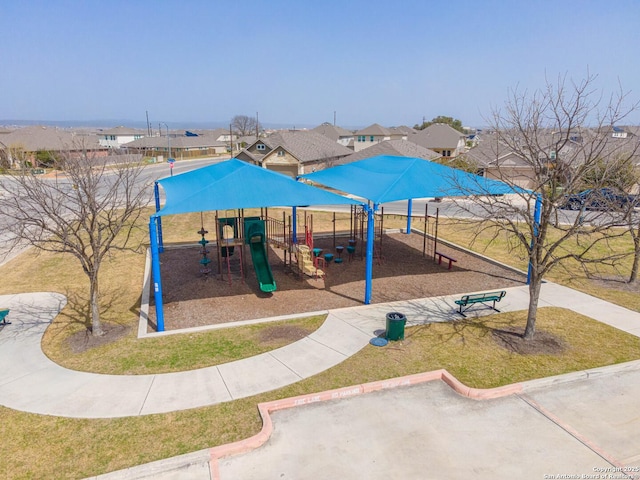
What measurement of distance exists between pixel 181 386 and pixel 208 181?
8.17 meters

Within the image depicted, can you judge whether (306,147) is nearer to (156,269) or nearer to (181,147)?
(156,269)

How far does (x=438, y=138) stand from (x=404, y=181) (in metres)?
53.0

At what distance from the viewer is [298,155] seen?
166 feet

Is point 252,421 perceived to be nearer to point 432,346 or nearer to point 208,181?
point 432,346

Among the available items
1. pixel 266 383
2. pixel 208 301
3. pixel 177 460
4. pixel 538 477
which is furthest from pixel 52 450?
pixel 538 477

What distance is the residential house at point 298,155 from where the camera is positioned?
166ft

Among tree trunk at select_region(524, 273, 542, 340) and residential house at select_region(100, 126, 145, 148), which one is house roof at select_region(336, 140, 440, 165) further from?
residential house at select_region(100, 126, 145, 148)

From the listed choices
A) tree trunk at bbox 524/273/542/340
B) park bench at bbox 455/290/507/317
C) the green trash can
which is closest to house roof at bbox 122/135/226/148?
park bench at bbox 455/290/507/317

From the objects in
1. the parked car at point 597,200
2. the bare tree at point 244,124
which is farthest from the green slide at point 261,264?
the bare tree at point 244,124

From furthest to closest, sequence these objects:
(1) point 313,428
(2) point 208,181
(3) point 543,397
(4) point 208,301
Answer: (2) point 208,181 → (4) point 208,301 → (3) point 543,397 → (1) point 313,428

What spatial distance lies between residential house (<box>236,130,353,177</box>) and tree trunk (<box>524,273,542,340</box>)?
38.2m

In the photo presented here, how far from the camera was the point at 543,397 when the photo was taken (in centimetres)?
893

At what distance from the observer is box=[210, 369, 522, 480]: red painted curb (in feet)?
24.1

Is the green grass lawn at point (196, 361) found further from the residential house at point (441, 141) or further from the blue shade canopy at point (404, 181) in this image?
the residential house at point (441, 141)
